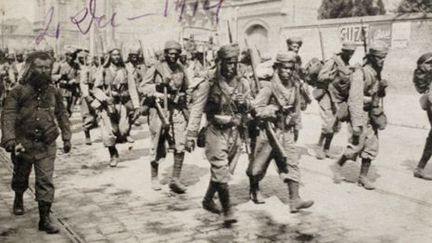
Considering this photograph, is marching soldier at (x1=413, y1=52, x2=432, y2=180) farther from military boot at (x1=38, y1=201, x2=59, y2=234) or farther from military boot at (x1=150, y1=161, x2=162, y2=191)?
military boot at (x1=38, y1=201, x2=59, y2=234)

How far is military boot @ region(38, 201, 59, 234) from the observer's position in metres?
5.79

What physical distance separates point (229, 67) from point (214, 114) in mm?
563

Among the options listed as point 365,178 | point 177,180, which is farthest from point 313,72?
point 177,180

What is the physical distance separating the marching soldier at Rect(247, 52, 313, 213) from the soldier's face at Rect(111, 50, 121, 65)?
141 inches

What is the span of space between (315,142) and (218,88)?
659cm

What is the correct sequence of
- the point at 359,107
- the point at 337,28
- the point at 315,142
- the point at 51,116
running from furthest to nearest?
1. the point at 337,28
2. the point at 315,142
3. the point at 359,107
4. the point at 51,116

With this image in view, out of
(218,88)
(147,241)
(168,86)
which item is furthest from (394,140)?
(147,241)

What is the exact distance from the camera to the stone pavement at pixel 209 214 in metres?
5.83

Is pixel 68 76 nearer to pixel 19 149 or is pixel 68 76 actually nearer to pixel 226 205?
pixel 19 149

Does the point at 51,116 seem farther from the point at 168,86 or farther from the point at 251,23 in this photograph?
the point at 251,23

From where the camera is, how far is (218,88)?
6.26m

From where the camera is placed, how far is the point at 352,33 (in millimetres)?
17688

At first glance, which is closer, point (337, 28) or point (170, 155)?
point (170, 155)

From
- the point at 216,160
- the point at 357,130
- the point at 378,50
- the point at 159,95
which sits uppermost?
the point at 378,50
